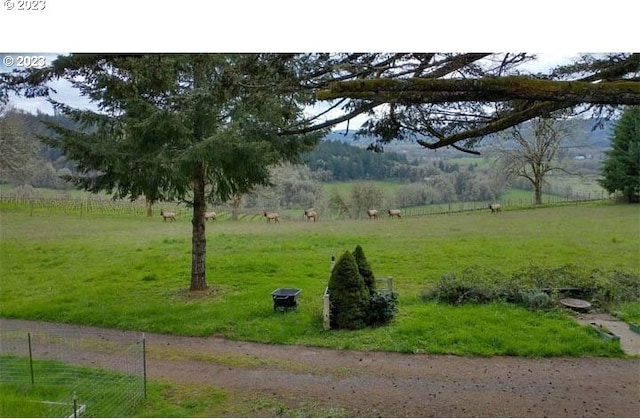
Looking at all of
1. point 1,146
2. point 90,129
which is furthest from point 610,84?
point 90,129

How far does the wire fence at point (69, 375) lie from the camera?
2791 millimetres

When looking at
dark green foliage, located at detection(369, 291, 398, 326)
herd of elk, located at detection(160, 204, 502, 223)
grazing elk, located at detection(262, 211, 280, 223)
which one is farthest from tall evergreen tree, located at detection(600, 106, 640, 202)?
grazing elk, located at detection(262, 211, 280, 223)

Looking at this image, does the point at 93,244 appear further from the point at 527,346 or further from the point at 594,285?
the point at 594,285

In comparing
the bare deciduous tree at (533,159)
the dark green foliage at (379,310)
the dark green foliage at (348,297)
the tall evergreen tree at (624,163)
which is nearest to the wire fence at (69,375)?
the dark green foliage at (348,297)

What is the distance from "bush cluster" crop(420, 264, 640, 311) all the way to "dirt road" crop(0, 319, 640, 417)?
4.16ft

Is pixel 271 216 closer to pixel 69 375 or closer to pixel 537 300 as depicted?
pixel 537 300

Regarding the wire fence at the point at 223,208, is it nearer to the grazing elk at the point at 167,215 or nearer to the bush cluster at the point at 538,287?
the grazing elk at the point at 167,215

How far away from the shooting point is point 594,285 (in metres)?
5.34

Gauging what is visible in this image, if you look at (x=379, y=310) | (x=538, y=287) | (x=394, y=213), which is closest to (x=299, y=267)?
(x=394, y=213)

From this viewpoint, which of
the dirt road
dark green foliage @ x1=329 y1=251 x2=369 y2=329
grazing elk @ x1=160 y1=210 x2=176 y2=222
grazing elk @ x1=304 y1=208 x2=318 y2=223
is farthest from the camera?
grazing elk @ x1=304 y1=208 x2=318 y2=223

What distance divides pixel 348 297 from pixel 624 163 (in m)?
5.48

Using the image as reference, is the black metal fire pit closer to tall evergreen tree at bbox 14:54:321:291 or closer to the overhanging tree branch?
tall evergreen tree at bbox 14:54:321:291

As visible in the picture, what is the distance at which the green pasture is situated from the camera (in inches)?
170

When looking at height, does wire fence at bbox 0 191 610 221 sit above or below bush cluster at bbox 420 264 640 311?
above
